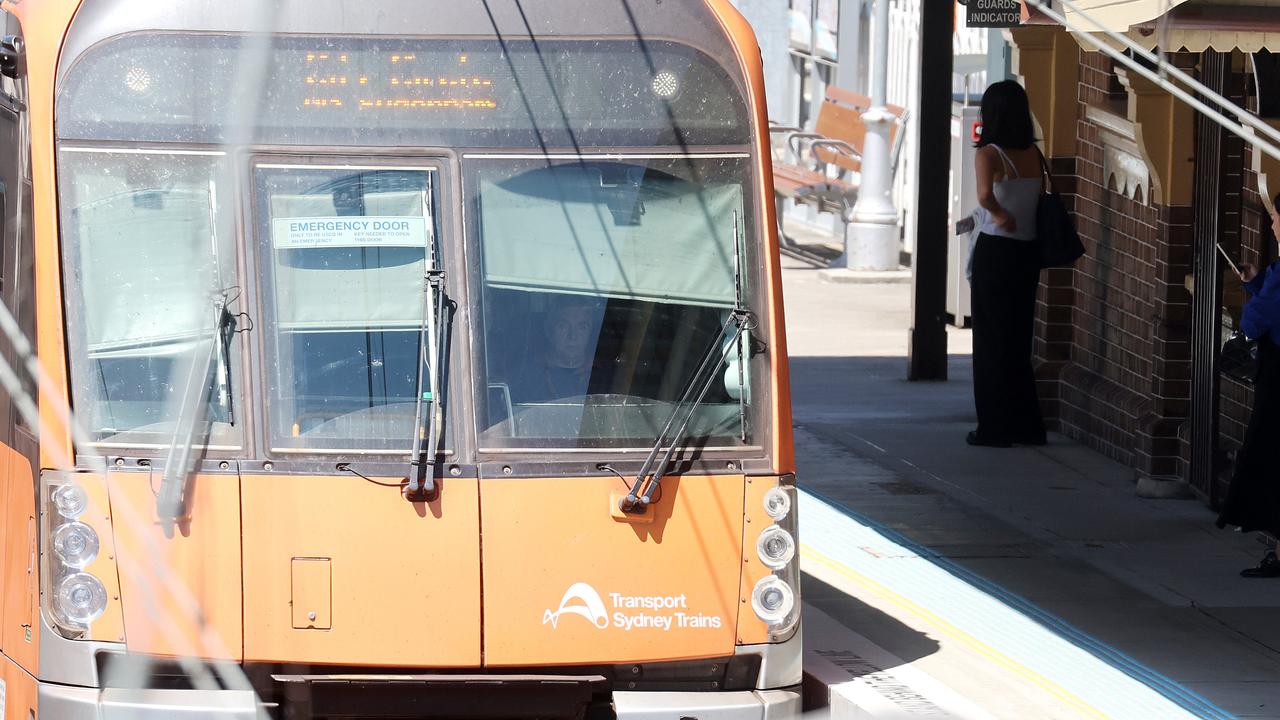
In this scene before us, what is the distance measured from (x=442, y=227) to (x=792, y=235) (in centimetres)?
1886

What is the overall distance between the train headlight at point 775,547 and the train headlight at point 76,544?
1.99m

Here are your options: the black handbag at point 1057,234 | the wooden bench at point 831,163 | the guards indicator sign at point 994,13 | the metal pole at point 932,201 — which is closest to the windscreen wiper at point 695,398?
the black handbag at point 1057,234

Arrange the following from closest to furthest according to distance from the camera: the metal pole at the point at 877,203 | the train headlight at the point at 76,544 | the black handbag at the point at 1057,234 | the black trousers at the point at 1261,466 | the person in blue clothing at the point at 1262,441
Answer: the train headlight at the point at 76,544 < the person in blue clothing at the point at 1262,441 < the black trousers at the point at 1261,466 < the black handbag at the point at 1057,234 < the metal pole at the point at 877,203

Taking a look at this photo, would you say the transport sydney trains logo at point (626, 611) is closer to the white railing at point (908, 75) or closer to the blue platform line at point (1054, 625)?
the blue platform line at point (1054, 625)

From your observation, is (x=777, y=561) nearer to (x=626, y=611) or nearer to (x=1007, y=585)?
(x=626, y=611)

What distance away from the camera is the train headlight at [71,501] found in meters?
5.83

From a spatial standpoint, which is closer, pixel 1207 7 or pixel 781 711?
pixel 781 711

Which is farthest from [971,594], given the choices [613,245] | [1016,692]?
[613,245]

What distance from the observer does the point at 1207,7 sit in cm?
675

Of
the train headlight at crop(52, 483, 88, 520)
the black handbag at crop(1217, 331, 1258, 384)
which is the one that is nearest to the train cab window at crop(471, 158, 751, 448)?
the train headlight at crop(52, 483, 88, 520)

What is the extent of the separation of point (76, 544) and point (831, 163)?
1747cm

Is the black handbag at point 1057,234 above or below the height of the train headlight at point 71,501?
above

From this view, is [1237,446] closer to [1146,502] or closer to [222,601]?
[1146,502]

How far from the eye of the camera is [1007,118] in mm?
11570
